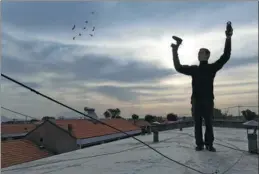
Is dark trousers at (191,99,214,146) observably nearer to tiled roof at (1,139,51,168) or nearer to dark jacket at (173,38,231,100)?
dark jacket at (173,38,231,100)

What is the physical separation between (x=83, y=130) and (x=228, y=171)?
21278mm

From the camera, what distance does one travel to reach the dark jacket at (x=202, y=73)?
392 cm

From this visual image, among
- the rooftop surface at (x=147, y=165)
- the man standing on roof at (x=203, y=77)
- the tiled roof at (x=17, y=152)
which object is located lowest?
the tiled roof at (x=17, y=152)

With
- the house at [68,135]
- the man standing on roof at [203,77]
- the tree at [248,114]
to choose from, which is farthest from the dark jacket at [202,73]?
the house at [68,135]

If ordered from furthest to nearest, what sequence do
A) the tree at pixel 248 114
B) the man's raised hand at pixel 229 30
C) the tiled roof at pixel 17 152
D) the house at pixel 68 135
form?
the house at pixel 68 135
the tiled roof at pixel 17 152
the tree at pixel 248 114
the man's raised hand at pixel 229 30

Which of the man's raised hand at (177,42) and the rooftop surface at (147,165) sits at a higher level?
the man's raised hand at (177,42)

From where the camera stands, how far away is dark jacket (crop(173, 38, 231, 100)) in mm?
3916

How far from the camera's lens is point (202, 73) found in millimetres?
3934

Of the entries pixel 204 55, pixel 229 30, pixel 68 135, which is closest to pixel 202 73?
pixel 204 55

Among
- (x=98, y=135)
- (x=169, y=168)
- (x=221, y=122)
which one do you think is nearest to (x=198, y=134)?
(x=169, y=168)

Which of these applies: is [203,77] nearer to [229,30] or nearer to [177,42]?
[177,42]

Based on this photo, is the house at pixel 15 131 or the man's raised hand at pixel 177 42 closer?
the man's raised hand at pixel 177 42

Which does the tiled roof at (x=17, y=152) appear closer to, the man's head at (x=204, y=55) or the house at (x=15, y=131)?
the house at (x=15, y=131)

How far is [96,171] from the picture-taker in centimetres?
291
